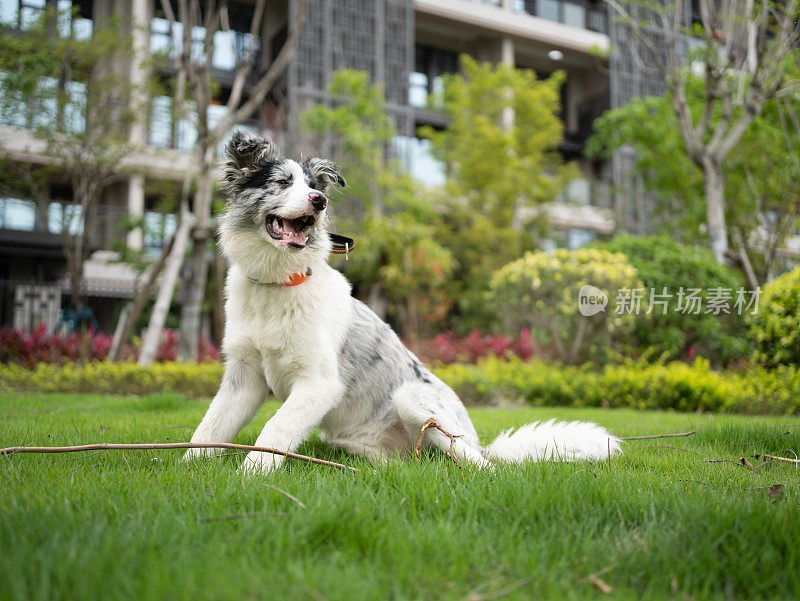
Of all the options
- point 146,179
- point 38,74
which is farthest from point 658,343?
point 146,179

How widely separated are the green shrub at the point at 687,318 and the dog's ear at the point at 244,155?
700cm

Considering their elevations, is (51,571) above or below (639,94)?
below

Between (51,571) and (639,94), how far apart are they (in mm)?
26723

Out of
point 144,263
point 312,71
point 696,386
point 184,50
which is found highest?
point 312,71

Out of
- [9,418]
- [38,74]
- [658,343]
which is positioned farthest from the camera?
[38,74]

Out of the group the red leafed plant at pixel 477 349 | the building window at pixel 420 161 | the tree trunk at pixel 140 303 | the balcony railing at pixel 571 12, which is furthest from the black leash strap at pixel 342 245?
the balcony railing at pixel 571 12

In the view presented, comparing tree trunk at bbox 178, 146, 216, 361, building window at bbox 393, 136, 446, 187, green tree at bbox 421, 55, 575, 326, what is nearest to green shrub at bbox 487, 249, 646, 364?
tree trunk at bbox 178, 146, 216, 361

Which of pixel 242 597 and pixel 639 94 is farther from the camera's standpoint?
pixel 639 94

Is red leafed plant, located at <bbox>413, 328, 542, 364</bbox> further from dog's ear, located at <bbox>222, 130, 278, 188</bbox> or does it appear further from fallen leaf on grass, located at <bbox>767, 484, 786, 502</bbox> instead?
fallen leaf on grass, located at <bbox>767, 484, 786, 502</bbox>

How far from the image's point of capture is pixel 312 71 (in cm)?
A: 1823

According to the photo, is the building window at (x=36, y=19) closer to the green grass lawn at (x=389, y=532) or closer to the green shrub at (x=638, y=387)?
the green shrub at (x=638, y=387)

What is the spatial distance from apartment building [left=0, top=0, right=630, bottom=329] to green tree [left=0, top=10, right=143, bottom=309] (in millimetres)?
419

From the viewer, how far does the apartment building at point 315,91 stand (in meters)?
14.1

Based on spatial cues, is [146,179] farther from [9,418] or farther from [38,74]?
[9,418]
